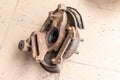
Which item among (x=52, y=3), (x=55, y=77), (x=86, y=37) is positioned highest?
(x=52, y=3)

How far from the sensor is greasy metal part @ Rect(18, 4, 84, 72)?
2.80 feet

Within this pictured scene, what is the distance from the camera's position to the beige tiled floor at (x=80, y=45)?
36.3 inches

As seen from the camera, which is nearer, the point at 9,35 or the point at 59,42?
the point at 59,42

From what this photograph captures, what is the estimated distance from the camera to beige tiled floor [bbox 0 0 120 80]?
36.3 inches

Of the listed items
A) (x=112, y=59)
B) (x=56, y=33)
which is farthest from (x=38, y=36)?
(x=112, y=59)

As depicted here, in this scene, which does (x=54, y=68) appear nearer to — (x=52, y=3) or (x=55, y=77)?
(x=55, y=77)

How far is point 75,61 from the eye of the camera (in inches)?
36.9

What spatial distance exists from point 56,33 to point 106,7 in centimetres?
26

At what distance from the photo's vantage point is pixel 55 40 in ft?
3.00

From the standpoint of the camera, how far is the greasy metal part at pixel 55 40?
0.85m

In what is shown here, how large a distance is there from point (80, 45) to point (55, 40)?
11 cm

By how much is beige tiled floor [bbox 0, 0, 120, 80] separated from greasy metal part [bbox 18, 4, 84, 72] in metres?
0.06

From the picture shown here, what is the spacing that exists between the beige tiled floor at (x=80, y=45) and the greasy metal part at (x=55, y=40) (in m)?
0.06

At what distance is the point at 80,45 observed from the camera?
3.14ft
